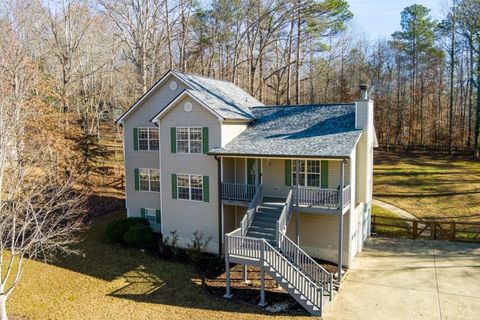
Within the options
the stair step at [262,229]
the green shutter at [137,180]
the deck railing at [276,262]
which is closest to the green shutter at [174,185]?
the green shutter at [137,180]

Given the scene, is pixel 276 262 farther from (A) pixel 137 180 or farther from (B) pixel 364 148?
(A) pixel 137 180

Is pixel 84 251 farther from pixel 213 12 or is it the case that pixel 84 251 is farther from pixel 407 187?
pixel 213 12

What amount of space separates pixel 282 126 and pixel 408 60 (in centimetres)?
3657

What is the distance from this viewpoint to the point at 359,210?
62.2ft

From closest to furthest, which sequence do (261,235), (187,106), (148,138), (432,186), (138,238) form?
(261,235) < (187,106) < (138,238) < (148,138) < (432,186)

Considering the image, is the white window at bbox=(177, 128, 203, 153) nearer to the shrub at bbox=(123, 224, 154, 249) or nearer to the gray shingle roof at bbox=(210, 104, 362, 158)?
the gray shingle roof at bbox=(210, 104, 362, 158)

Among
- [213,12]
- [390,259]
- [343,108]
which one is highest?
[213,12]

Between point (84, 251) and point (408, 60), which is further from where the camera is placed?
point (408, 60)

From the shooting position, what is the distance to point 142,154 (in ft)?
71.6

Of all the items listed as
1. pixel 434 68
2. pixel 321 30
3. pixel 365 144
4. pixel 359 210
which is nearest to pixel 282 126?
pixel 365 144

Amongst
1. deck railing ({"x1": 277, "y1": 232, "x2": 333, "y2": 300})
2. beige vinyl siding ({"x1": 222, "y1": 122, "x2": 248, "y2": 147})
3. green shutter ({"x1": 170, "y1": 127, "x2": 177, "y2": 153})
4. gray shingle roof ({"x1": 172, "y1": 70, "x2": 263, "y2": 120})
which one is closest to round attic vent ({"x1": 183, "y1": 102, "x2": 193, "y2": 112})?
gray shingle roof ({"x1": 172, "y1": 70, "x2": 263, "y2": 120})

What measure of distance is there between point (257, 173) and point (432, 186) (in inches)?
739

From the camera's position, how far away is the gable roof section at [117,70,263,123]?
18317mm

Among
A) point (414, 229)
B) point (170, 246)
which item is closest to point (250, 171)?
point (170, 246)
